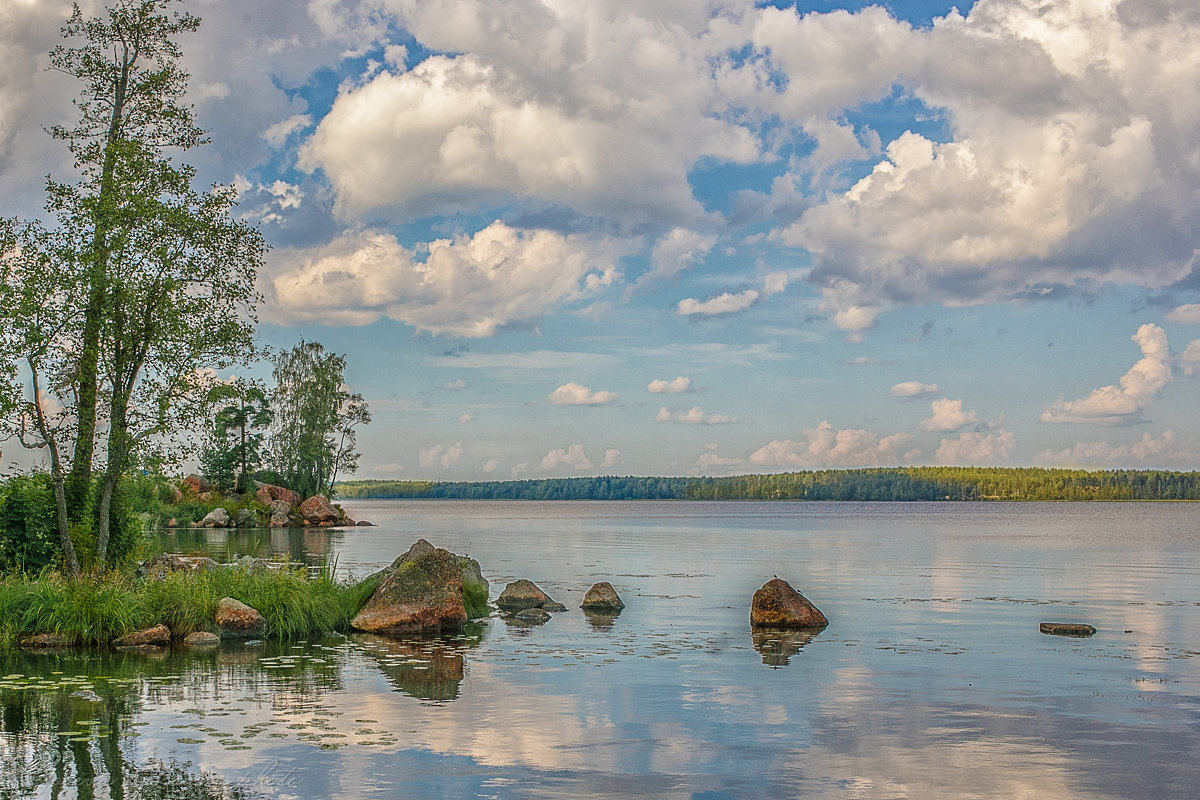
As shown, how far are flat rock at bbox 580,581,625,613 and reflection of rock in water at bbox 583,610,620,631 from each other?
0.29 meters

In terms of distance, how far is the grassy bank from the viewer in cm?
2011

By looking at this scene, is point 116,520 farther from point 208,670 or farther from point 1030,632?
point 1030,632

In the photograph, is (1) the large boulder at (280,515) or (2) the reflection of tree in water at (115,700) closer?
(2) the reflection of tree in water at (115,700)

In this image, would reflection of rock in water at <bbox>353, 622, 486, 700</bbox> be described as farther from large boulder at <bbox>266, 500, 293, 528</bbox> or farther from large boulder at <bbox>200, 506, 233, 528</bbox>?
large boulder at <bbox>266, 500, 293, 528</bbox>

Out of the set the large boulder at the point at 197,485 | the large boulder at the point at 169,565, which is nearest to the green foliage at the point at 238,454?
the large boulder at the point at 197,485

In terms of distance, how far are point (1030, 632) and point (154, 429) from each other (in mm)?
21332

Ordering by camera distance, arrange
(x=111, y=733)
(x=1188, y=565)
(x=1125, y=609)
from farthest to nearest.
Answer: (x=1188, y=565) → (x=1125, y=609) → (x=111, y=733)

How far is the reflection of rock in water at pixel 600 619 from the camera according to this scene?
25.5 metres

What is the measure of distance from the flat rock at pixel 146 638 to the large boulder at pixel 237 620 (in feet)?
3.86

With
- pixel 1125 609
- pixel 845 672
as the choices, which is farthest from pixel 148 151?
pixel 1125 609

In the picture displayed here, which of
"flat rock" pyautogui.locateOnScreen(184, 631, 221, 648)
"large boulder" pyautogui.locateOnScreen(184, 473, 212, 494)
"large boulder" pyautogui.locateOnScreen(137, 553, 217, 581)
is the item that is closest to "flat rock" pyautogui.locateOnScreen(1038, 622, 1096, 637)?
"flat rock" pyautogui.locateOnScreen(184, 631, 221, 648)

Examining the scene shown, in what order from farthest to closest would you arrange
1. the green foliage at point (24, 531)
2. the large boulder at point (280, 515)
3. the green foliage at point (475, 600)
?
the large boulder at point (280, 515) → the green foliage at point (475, 600) → the green foliage at point (24, 531)

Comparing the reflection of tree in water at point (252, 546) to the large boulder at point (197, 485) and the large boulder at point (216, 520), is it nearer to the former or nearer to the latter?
the large boulder at point (216, 520)

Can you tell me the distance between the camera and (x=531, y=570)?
146ft
